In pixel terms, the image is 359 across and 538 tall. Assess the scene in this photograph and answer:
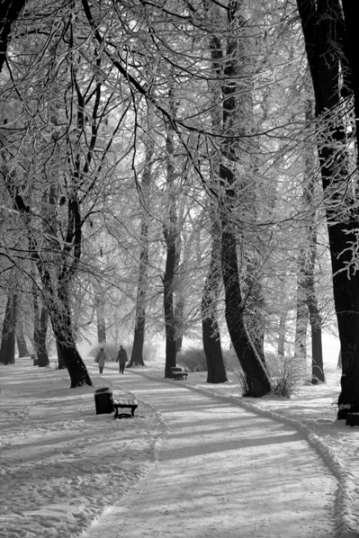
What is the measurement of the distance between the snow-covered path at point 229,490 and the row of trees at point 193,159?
9.42 ft

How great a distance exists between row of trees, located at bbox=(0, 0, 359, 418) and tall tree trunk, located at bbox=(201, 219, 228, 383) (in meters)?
0.08

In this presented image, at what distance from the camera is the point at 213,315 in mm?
21016

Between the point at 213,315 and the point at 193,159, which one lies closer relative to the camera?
the point at 193,159

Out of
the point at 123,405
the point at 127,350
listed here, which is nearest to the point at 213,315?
the point at 123,405

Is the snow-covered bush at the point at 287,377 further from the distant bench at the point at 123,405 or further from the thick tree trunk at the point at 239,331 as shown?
the distant bench at the point at 123,405

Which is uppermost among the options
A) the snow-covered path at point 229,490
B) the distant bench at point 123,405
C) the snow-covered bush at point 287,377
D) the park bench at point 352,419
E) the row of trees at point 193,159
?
the row of trees at point 193,159

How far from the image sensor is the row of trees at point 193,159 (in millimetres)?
5957

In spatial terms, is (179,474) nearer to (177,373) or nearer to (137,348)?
(177,373)

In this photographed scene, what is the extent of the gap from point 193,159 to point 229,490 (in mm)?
3586

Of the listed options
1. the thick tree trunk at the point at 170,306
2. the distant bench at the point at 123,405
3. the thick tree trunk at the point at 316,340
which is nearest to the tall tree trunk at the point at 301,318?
the thick tree trunk at the point at 316,340

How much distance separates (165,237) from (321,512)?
20729 mm

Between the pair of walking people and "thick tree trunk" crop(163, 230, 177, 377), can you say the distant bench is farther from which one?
the pair of walking people

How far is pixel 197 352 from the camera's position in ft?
95.2

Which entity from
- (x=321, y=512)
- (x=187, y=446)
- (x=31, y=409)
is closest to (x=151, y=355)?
(x=31, y=409)
